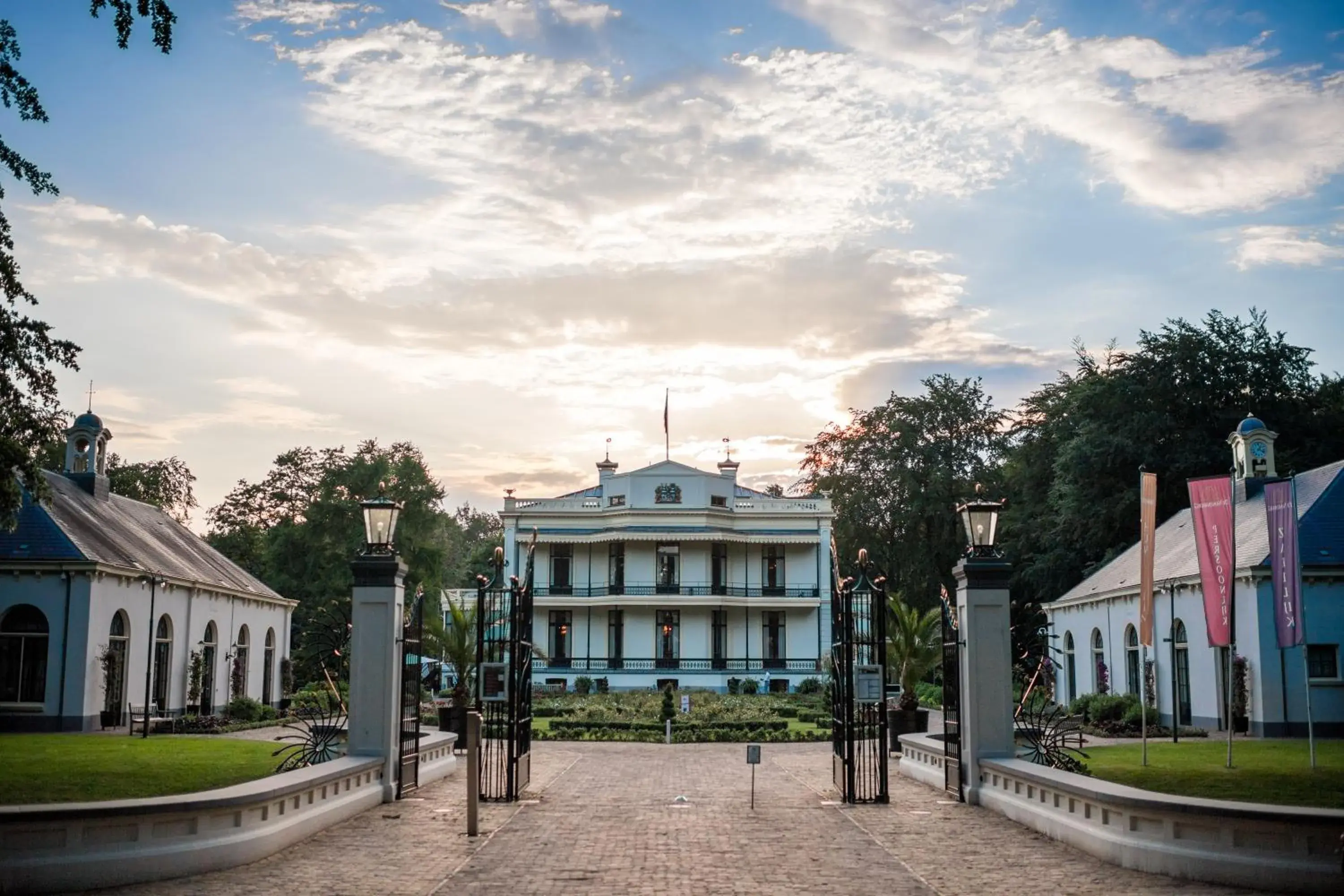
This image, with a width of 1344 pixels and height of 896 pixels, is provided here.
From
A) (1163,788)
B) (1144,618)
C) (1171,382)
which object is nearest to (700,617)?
(1171,382)

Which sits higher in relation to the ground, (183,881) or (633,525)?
(633,525)

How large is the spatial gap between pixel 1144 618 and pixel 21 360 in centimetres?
1487

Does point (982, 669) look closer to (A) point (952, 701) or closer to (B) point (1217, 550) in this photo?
(A) point (952, 701)

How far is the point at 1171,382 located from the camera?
1591 inches

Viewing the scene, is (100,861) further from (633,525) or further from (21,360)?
(633,525)

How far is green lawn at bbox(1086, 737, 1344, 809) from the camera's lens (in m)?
12.5

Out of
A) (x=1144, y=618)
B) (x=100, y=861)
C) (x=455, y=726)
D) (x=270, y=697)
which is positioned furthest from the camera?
(x=270, y=697)

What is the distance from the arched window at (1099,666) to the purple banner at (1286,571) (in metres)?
→ 18.7

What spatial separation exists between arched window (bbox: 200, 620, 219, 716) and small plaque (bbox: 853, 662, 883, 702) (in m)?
23.7

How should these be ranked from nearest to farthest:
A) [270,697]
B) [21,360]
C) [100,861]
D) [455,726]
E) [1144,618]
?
[100,861]
[21,360]
[1144,618]
[455,726]
[270,697]

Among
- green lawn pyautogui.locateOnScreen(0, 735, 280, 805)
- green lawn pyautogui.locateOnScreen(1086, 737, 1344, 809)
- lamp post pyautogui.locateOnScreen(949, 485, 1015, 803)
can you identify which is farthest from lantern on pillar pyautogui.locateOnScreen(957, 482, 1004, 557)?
green lawn pyautogui.locateOnScreen(0, 735, 280, 805)

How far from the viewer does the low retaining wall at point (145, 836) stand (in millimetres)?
9023

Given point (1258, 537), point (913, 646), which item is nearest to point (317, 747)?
point (913, 646)

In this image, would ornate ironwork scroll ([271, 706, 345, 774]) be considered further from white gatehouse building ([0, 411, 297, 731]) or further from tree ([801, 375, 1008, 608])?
tree ([801, 375, 1008, 608])
